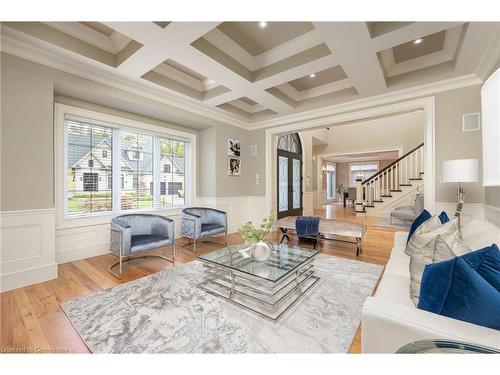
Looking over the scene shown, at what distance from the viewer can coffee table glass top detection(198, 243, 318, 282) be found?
6.76ft

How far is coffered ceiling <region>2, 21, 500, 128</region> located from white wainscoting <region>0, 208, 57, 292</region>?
1880 millimetres

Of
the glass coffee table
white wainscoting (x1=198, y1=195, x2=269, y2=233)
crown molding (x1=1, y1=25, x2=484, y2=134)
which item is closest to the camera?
the glass coffee table

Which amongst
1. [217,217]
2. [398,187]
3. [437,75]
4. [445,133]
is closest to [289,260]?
[217,217]

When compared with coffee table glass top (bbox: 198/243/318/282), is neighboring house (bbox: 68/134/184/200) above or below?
above

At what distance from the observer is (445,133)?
3.35m

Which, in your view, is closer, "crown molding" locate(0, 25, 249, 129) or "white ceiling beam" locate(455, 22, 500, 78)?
"white ceiling beam" locate(455, 22, 500, 78)

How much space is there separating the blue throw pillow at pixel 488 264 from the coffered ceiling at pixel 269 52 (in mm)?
2243

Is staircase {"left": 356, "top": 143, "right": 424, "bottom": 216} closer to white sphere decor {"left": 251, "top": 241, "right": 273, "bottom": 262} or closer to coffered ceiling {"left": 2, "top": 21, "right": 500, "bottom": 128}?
coffered ceiling {"left": 2, "top": 21, "right": 500, "bottom": 128}

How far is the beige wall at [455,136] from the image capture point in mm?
3170

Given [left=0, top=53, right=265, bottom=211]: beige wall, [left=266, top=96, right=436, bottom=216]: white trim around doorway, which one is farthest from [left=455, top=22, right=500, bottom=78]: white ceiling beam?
[left=0, top=53, right=265, bottom=211]: beige wall

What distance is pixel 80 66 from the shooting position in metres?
2.87

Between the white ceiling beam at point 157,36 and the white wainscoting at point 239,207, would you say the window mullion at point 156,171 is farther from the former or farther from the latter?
the white ceiling beam at point 157,36
